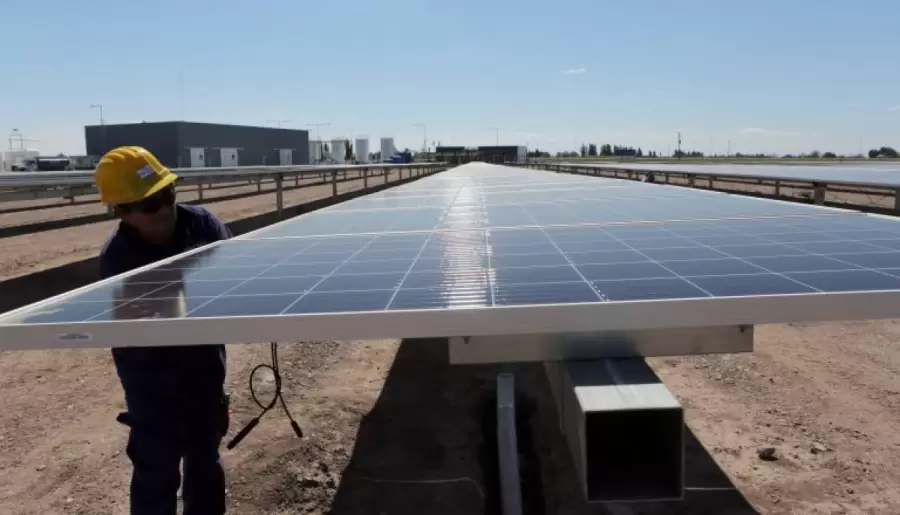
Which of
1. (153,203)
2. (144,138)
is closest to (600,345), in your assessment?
(153,203)

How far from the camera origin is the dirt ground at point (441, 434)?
5.16 m

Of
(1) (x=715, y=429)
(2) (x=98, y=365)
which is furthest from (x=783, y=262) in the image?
(2) (x=98, y=365)

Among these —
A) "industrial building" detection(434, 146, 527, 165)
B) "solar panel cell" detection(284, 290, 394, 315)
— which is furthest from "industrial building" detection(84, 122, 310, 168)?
"solar panel cell" detection(284, 290, 394, 315)

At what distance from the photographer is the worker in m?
3.81

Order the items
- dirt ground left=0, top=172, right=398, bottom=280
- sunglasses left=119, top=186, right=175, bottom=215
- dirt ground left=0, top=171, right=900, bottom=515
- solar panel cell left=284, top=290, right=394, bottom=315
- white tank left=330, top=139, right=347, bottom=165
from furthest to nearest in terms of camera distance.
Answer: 1. white tank left=330, top=139, right=347, bottom=165
2. dirt ground left=0, top=172, right=398, bottom=280
3. dirt ground left=0, top=171, right=900, bottom=515
4. sunglasses left=119, top=186, right=175, bottom=215
5. solar panel cell left=284, top=290, right=394, bottom=315

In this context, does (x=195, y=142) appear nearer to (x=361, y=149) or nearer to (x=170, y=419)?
(x=361, y=149)

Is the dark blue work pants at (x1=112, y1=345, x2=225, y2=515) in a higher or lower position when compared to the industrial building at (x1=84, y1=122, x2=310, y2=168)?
lower

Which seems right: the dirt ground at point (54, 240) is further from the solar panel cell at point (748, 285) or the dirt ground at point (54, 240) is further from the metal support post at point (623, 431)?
the solar panel cell at point (748, 285)

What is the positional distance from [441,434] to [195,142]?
74.4 m

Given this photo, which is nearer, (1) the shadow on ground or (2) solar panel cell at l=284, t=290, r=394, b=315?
(2) solar panel cell at l=284, t=290, r=394, b=315

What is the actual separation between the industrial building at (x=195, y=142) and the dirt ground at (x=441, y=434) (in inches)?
2603

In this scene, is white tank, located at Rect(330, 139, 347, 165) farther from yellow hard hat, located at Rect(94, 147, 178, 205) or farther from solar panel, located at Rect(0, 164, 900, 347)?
yellow hard hat, located at Rect(94, 147, 178, 205)

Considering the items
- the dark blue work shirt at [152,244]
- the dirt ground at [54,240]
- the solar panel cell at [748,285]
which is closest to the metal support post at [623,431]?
the solar panel cell at [748,285]

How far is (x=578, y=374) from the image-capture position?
313 cm
